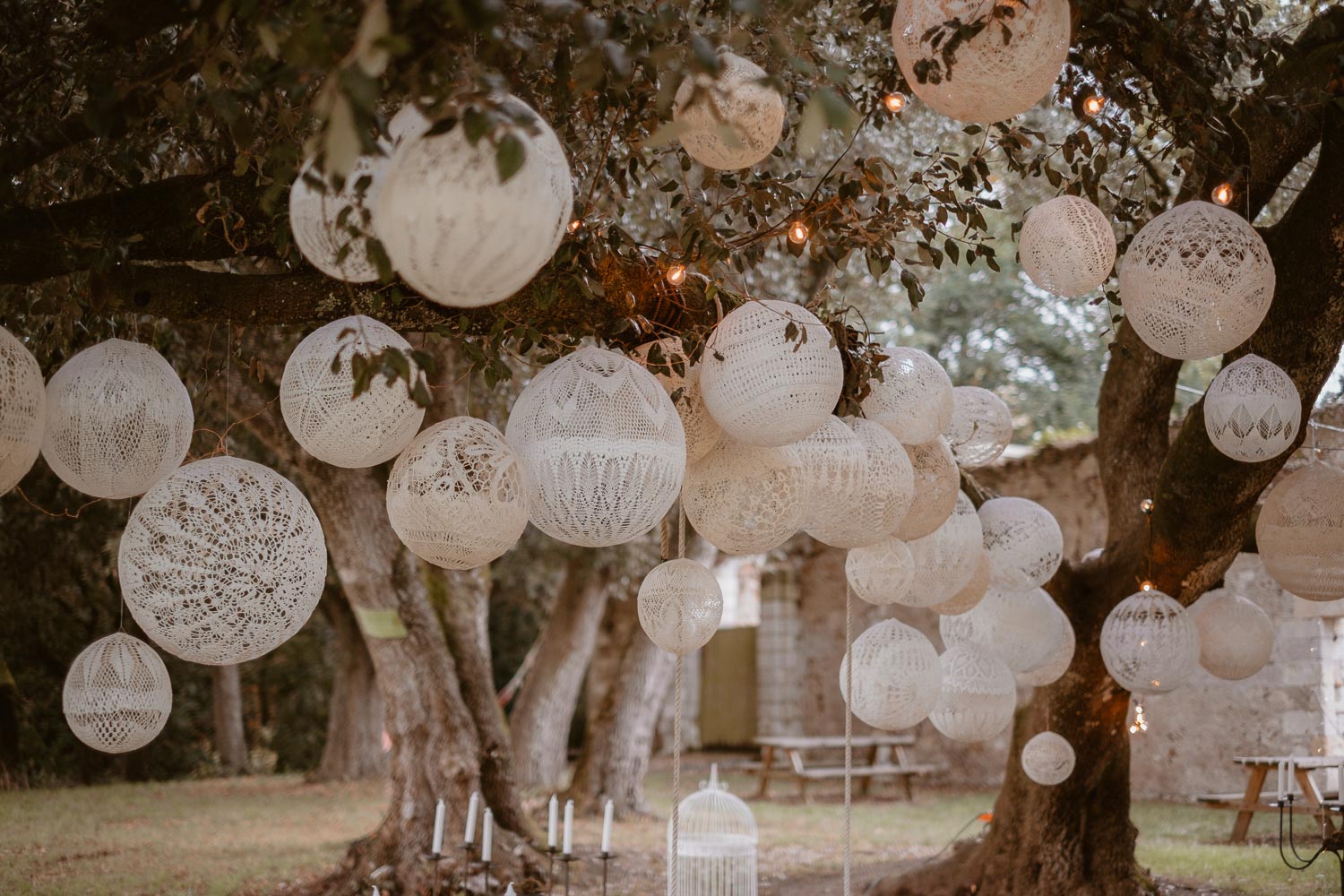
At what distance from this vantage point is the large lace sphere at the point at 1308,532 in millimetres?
3730

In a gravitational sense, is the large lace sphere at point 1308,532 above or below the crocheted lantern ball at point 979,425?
below

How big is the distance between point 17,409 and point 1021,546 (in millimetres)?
3198

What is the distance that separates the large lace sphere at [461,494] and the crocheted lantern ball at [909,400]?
3.92 ft

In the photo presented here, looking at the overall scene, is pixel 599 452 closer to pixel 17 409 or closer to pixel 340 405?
pixel 340 405

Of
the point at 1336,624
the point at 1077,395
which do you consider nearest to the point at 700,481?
the point at 1336,624

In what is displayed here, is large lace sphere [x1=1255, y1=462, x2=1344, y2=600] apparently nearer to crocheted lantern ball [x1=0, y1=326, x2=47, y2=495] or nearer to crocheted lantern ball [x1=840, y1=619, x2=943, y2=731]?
crocheted lantern ball [x1=840, y1=619, x2=943, y2=731]

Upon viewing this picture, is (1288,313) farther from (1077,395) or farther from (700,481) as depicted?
(1077,395)

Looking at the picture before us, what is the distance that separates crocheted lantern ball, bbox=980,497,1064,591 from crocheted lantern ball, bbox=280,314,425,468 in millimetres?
2387

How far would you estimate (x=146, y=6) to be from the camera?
7.25ft

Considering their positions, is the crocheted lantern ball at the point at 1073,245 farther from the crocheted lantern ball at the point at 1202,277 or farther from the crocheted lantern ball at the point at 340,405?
the crocheted lantern ball at the point at 340,405

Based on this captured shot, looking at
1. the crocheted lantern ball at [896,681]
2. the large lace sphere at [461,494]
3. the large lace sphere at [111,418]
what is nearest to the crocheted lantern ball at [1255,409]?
the crocheted lantern ball at [896,681]

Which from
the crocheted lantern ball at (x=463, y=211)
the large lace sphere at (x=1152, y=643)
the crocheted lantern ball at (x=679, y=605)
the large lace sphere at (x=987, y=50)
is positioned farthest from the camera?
the large lace sphere at (x=1152, y=643)

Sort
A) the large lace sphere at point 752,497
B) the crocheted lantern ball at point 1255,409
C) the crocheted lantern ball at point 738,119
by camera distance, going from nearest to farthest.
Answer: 1. the crocheted lantern ball at point 738,119
2. the large lace sphere at point 752,497
3. the crocheted lantern ball at point 1255,409

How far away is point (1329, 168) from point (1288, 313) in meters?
0.46
